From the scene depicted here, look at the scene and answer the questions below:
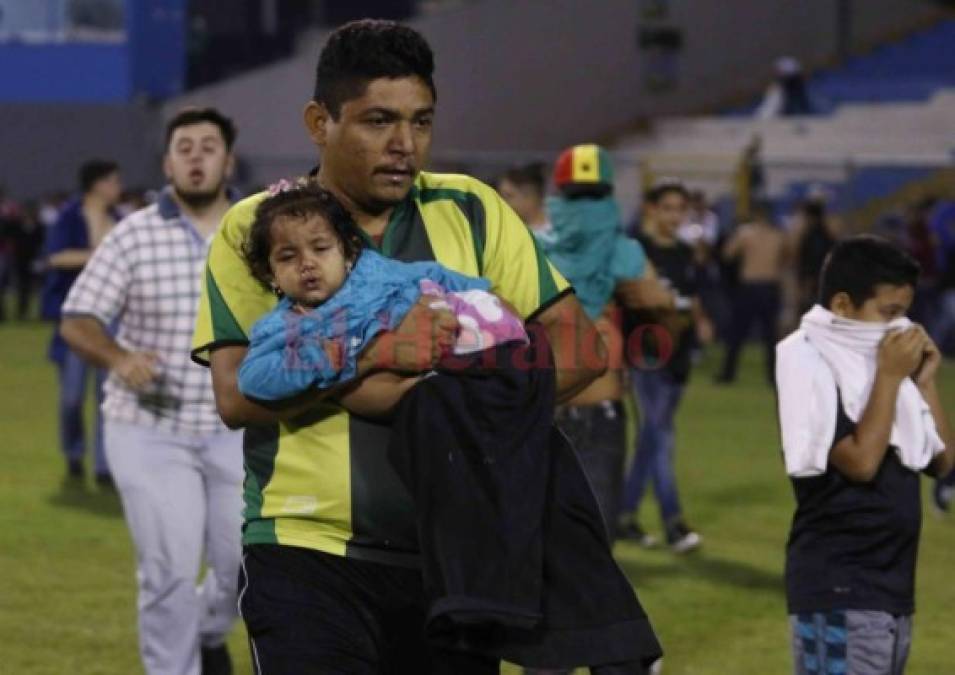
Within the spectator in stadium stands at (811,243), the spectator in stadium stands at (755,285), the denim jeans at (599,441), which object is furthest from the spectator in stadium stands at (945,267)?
the denim jeans at (599,441)

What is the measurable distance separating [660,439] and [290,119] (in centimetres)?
2382

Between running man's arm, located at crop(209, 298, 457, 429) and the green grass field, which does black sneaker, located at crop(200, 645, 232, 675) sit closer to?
the green grass field

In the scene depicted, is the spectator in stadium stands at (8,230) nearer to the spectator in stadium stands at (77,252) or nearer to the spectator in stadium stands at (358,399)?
the spectator in stadium stands at (77,252)

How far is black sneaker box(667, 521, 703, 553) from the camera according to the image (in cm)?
1183

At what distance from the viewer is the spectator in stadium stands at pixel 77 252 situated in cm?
1446

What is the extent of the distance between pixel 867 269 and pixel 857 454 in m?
0.54

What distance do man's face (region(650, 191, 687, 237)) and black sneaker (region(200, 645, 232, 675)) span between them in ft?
17.2

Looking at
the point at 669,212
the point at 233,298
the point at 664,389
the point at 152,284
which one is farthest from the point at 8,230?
the point at 233,298

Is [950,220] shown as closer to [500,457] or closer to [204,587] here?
[204,587]

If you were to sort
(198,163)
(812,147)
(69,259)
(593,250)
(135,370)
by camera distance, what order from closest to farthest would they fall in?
1. (135,370)
2. (198,163)
3. (593,250)
4. (69,259)
5. (812,147)

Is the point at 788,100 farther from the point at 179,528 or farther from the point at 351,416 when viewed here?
the point at 351,416

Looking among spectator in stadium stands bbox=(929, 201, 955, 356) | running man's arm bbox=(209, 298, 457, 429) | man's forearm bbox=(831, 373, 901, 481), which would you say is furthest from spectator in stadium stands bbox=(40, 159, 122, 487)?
spectator in stadium stands bbox=(929, 201, 955, 356)

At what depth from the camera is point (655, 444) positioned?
12.1 meters

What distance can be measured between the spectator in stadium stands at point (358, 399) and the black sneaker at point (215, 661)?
3333 mm
